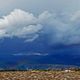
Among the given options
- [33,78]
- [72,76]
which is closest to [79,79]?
[72,76]

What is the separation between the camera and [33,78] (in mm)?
48719

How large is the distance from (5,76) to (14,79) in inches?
124

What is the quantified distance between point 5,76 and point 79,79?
10.3 m

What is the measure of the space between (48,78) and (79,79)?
4.03 meters

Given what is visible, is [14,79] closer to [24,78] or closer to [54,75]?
[24,78]

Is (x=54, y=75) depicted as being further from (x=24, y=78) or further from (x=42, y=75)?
(x=24, y=78)

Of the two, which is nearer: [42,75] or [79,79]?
[79,79]

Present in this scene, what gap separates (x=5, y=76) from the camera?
51125 millimetres

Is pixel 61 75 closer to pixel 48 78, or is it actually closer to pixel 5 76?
pixel 48 78

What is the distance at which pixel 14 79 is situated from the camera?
159ft

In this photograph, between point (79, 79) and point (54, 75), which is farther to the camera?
point (54, 75)

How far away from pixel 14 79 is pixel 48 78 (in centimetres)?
443

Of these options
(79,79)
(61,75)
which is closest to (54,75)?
(61,75)

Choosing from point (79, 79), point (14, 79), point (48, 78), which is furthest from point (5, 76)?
point (79, 79)
